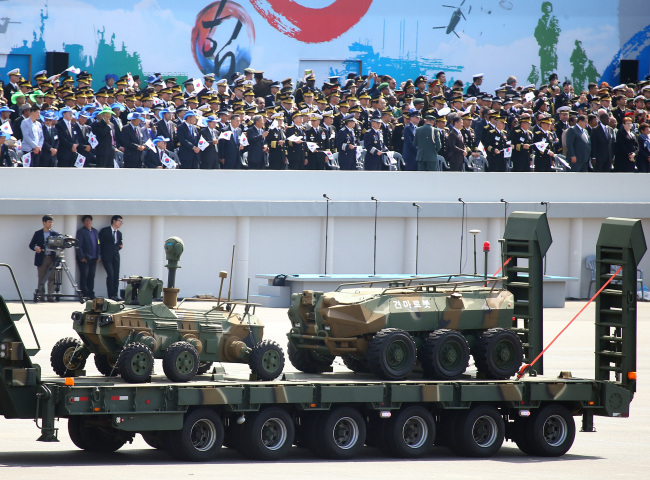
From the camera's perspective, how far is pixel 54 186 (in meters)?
32.2

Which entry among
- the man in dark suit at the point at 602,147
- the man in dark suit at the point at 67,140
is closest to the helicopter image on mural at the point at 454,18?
the man in dark suit at the point at 602,147

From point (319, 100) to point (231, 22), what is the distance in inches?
449

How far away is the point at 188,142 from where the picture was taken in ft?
109

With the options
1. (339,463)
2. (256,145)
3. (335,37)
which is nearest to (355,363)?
(339,463)

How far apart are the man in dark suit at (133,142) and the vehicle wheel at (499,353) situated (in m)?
16.3

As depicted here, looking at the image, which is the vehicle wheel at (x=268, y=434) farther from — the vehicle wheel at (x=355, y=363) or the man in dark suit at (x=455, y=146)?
the man in dark suit at (x=455, y=146)

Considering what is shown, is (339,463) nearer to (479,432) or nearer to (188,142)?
(479,432)

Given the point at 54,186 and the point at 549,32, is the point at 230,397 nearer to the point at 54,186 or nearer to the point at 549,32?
the point at 54,186

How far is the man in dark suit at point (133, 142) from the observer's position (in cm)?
3197

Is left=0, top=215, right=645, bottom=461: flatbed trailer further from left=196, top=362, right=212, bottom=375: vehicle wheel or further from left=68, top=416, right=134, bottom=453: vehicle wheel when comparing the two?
left=196, top=362, right=212, bottom=375: vehicle wheel

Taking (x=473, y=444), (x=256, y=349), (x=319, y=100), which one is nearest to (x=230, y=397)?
(x=256, y=349)

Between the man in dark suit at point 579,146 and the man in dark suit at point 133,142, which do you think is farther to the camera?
the man in dark suit at point 579,146

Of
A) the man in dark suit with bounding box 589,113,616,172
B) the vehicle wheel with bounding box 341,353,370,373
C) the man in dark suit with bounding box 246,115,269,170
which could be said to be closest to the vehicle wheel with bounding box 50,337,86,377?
the vehicle wheel with bounding box 341,353,370,373

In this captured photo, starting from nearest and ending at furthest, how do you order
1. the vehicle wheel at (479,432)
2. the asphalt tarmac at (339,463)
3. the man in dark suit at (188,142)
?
the asphalt tarmac at (339,463) < the vehicle wheel at (479,432) < the man in dark suit at (188,142)
